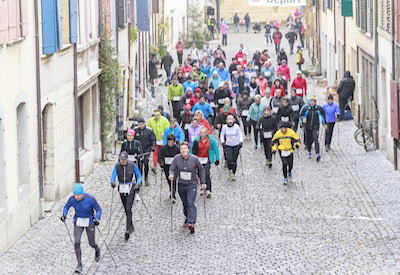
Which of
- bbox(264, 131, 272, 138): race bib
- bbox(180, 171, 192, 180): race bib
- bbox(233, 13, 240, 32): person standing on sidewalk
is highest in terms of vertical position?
bbox(233, 13, 240, 32): person standing on sidewalk

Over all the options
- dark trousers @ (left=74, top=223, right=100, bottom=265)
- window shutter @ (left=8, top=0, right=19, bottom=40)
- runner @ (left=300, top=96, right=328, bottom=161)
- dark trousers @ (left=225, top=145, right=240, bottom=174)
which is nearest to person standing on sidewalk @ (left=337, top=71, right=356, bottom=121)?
runner @ (left=300, top=96, right=328, bottom=161)

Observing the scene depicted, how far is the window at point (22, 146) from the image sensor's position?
16062 millimetres

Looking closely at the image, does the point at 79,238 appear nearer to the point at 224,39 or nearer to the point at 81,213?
the point at 81,213

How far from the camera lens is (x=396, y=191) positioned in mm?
18922

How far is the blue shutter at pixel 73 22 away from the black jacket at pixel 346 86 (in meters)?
10.5

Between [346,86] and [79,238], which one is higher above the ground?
[346,86]

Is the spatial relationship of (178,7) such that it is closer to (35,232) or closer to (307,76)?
(307,76)

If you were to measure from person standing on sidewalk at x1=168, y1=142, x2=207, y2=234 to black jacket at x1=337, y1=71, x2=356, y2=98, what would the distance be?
13279 mm

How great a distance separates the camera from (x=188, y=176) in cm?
1578

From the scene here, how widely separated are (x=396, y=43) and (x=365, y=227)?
23.0 feet

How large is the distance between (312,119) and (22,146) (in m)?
8.80

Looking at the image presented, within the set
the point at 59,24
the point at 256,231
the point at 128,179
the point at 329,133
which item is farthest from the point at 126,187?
the point at 329,133

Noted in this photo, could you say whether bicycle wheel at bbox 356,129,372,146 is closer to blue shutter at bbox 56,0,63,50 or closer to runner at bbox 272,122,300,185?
runner at bbox 272,122,300,185

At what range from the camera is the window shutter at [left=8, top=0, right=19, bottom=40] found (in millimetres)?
14836
